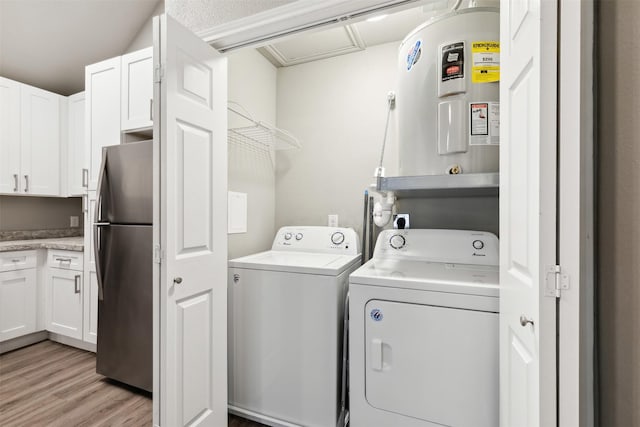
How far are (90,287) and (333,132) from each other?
7.62 ft

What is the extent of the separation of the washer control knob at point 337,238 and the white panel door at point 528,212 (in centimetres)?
113

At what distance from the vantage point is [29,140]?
8.85 feet

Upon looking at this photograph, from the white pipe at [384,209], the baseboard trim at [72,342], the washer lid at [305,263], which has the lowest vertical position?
the baseboard trim at [72,342]

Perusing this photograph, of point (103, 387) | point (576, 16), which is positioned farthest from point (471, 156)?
point (103, 387)

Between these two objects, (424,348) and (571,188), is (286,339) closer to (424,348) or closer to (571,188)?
(424,348)

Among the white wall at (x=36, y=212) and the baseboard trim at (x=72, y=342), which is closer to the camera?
the baseboard trim at (x=72, y=342)

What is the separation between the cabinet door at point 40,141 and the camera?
267 cm

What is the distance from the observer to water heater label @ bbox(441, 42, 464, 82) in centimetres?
137

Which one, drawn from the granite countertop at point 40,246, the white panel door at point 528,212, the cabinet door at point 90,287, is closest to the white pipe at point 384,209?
the white panel door at point 528,212

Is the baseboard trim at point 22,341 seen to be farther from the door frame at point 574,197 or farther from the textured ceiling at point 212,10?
the door frame at point 574,197

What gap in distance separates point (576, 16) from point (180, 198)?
138cm

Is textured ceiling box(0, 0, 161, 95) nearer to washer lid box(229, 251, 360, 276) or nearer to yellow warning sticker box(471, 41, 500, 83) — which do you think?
washer lid box(229, 251, 360, 276)

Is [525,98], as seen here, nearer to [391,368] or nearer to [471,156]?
[471,156]

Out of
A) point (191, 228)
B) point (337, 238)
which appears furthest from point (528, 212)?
point (337, 238)
